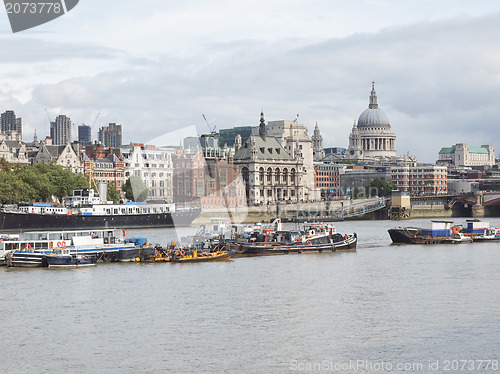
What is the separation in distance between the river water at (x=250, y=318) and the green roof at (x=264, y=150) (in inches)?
4737

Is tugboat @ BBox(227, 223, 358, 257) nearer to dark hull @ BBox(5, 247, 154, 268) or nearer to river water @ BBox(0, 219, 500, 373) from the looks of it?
dark hull @ BBox(5, 247, 154, 268)

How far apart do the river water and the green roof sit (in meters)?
120

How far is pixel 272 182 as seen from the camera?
629 ft

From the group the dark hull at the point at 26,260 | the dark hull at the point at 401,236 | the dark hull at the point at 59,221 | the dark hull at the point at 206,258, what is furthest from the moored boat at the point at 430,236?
the dark hull at the point at 26,260

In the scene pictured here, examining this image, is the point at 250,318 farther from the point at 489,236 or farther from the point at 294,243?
the point at 489,236

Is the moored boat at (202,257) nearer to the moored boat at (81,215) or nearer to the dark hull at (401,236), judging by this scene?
the dark hull at (401,236)

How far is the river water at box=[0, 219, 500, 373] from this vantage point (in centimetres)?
3594

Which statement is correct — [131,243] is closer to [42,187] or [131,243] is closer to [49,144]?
[42,187]

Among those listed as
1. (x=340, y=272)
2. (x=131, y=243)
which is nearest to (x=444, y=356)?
(x=340, y=272)

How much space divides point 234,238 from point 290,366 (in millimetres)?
47438

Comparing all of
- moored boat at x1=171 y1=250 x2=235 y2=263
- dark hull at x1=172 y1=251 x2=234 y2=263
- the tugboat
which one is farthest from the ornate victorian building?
moored boat at x1=171 y1=250 x2=235 y2=263

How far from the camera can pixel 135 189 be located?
156875mm

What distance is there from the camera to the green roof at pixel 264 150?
18750 centimetres

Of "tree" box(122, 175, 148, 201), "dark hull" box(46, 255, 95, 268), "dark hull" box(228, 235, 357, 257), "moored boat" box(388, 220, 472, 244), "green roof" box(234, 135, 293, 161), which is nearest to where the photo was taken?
"dark hull" box(46, 255, 95, 268)
